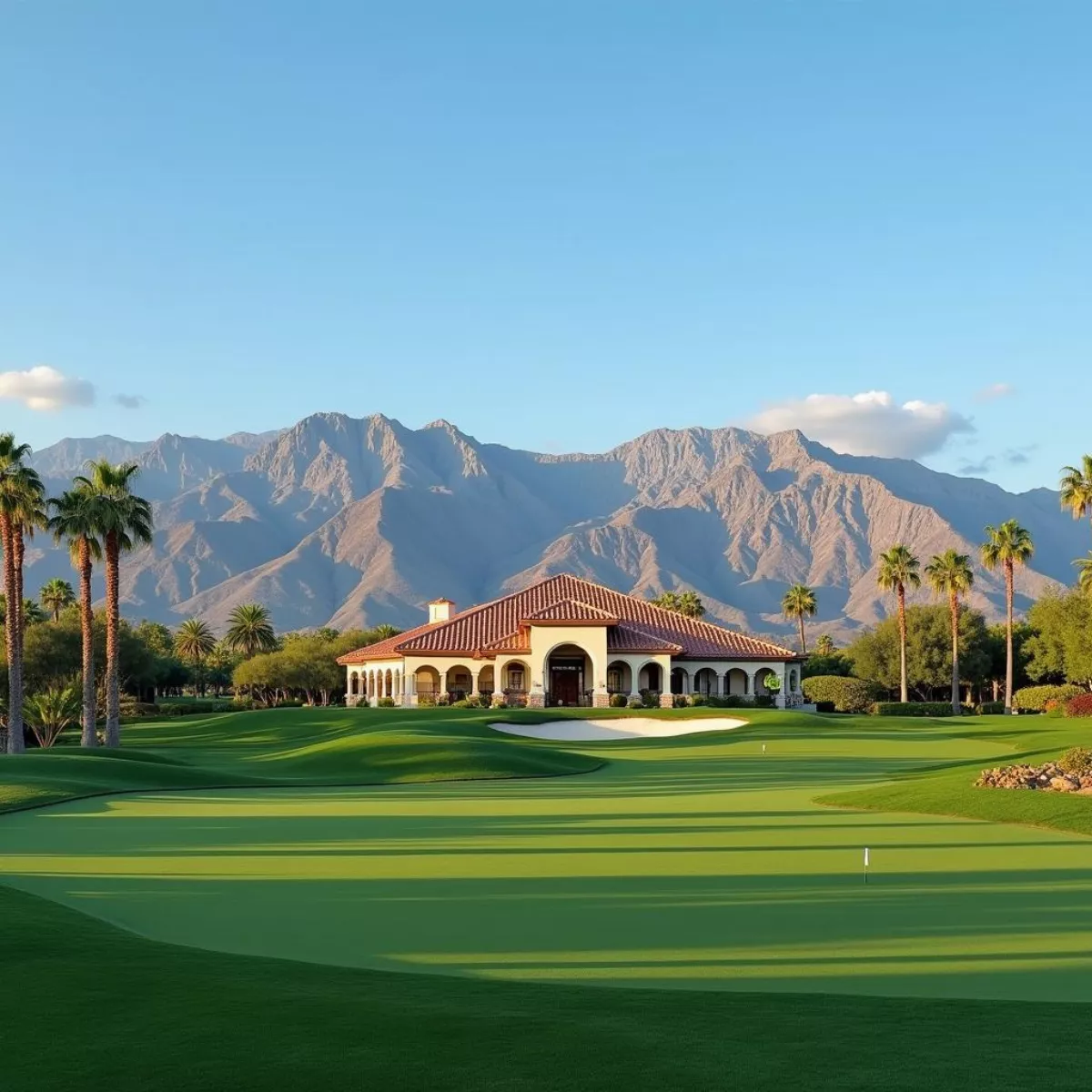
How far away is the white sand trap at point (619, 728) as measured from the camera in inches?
2456

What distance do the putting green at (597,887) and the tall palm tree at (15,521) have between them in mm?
20465

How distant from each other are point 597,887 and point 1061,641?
83.8m

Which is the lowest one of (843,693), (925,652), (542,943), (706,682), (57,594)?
(843,693)

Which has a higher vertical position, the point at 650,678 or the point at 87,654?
the point at 87,654

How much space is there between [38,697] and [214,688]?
9093cm

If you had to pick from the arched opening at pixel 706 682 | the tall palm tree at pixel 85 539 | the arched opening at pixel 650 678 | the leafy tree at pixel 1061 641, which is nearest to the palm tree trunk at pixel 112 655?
the tall palm tree at pixel 85 539

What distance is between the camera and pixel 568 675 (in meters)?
82.6

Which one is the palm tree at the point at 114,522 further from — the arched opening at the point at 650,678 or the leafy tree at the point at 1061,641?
the leafy tree at the point at 1061,641

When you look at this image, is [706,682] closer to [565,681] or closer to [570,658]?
[565,681]

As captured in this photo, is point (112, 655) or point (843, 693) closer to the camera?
point (112, 655)

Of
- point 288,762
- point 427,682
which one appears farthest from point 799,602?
point 288,762

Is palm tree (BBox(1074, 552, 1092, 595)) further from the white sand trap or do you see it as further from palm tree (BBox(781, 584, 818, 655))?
palm tree (BBox(781, 584, 818, 655))

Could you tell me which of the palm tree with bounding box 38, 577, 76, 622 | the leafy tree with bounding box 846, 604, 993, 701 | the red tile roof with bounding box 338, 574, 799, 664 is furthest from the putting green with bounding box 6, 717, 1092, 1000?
the leafy tree with bounding box 846, 604, 993, 701

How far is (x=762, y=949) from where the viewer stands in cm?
1143
